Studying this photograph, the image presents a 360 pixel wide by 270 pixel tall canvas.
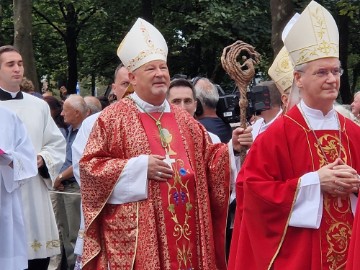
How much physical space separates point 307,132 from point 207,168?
106 centimetres

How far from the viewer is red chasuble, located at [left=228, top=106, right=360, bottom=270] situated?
14.1 ft

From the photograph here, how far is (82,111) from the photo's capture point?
8914 mm

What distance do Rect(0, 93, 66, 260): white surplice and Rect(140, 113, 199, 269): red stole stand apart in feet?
8.11

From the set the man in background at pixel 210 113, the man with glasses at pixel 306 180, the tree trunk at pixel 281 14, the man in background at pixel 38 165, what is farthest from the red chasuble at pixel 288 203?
the tree trunk at pixel 281 14

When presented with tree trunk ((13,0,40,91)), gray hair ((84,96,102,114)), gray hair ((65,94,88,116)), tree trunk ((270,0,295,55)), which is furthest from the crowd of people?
tree trunk ((13,0,40,91))

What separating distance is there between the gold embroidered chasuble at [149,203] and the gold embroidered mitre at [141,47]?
1.01ft

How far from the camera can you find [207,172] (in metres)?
5.32

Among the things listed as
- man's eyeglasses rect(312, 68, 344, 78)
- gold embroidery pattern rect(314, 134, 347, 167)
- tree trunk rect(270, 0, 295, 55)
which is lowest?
gold embroidery pattern rect(314, 134, 347, 167)

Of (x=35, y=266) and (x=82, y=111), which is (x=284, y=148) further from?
(x=82, y=111)

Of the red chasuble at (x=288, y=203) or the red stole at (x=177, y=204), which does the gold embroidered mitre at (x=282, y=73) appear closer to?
the red stole at (x=177, y=204)

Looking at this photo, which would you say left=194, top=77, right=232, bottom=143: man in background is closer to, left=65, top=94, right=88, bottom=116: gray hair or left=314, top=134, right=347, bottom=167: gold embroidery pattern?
left=65, top=94, right=88, bottom=116: gray hair

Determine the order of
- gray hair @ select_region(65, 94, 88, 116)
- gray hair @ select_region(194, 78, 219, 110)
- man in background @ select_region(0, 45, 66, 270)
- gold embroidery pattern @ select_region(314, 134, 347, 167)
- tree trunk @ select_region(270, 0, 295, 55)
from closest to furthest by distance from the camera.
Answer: gold embroidery pattern @ select_region(314, 134, 347, 167)
gray hair @ select_region(194, 78, 219, 110)
man in background @ select_region(0, 45, 66, 270)
gray hair @ select_region(65, 94, 88, 116)
tree trunk @ select_region(270, 0, 295, 55)

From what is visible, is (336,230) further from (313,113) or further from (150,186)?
(150,186)

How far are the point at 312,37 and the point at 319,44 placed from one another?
11 centimetres
